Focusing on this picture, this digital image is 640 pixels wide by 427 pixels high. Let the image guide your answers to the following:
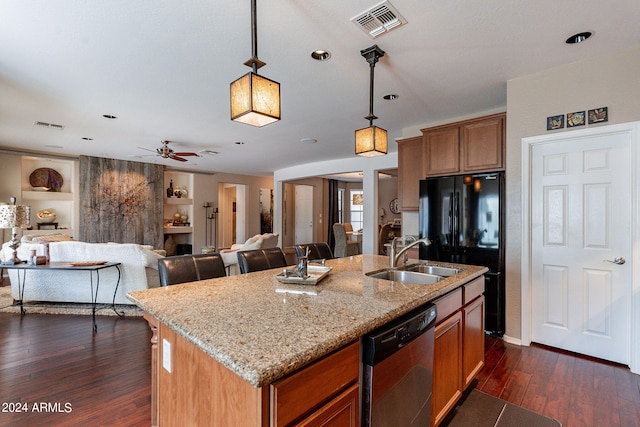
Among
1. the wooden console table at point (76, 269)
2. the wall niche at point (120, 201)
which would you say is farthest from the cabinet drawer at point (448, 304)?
the wall niche at point (120, 201)

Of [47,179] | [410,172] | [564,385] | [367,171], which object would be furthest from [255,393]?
[47,179]

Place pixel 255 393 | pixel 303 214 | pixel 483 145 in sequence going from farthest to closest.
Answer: pixel 303 214 < pixel 483 145 < pixel 255 393

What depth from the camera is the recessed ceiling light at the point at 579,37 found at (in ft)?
7.20

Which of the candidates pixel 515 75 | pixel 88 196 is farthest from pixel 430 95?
pixel 88 196

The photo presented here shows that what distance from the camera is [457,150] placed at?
348cm

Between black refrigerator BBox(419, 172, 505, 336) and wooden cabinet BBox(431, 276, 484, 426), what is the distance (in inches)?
37.3

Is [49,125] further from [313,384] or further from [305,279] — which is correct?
[313,384]

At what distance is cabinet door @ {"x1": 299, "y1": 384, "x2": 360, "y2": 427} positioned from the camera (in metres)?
0.96

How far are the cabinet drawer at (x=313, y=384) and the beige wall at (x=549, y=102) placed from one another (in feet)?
8.35

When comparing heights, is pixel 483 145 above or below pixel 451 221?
above

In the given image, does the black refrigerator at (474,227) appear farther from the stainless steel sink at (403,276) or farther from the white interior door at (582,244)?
the stainless steel sink at (403,276)

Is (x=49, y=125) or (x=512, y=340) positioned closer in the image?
(x=512, y=340)

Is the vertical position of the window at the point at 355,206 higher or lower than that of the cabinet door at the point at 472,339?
higher

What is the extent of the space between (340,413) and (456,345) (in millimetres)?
1134
